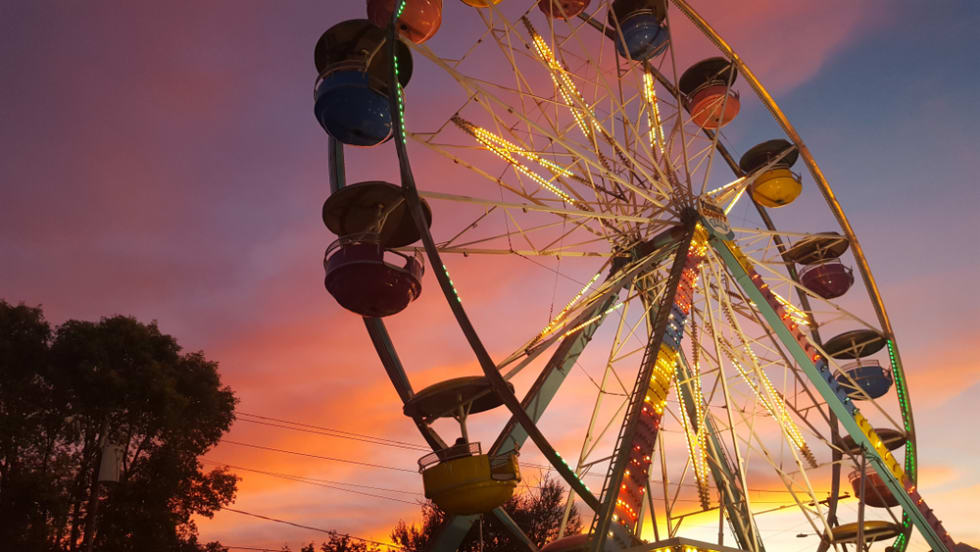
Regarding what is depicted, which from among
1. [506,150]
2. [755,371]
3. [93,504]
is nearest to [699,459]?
[755,371]

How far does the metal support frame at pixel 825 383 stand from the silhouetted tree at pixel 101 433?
14.3 m

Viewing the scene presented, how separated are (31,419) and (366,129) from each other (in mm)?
13343

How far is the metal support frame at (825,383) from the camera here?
11.6 metres

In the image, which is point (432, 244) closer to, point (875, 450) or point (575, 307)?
point (575, 307)

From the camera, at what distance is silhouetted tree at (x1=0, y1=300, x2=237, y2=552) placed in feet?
54.6

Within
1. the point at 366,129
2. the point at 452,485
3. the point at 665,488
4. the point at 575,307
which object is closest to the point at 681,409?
the point at 665,488

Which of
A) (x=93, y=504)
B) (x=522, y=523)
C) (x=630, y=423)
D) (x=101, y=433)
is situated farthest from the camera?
(x=522, y=523)

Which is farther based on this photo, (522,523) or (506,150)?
(522,523)

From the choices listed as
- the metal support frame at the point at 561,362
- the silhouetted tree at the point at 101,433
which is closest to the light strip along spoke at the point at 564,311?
the metal support frame at the point at 561,362

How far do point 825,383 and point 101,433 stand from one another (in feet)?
54.3

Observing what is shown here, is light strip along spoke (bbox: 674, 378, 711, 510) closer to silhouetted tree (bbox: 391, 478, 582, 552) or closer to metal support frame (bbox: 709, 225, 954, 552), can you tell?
metal support frame (bbox: 709, 225, 954, 552)

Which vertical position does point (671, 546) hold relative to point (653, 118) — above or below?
below

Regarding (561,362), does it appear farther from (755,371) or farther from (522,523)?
(522,523)

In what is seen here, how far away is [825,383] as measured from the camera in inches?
458
